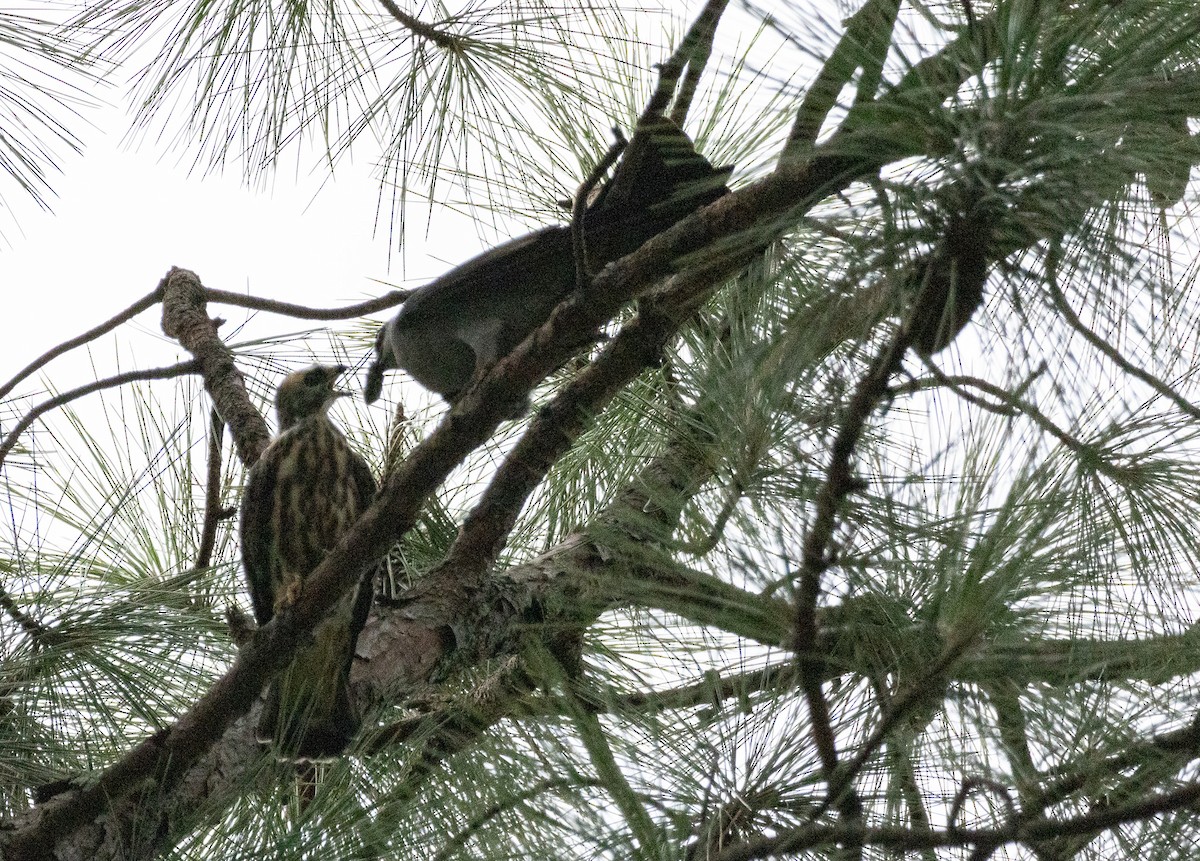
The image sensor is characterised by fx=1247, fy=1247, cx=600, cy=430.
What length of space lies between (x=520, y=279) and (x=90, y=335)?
1199 millimetres

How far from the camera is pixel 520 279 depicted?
117 inches

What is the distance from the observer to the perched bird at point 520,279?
7.39ft

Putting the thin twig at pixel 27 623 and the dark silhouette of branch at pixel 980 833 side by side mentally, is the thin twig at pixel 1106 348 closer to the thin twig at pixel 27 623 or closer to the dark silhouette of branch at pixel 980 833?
the dark silhouette of branch at pixel 980 833

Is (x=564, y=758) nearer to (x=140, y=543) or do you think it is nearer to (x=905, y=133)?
(x=905, y=133)

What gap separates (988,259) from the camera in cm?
136

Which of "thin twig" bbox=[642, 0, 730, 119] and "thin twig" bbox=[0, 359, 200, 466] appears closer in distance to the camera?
"thin twig" bbox=[642, 0, 730, 119]

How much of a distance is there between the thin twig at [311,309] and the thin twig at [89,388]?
22 centimetres


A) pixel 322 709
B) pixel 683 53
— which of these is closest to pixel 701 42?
pixel 683 53

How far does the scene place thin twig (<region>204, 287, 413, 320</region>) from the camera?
3.38 m

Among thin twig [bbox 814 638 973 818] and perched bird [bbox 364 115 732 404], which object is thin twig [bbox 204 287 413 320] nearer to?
perched bird [bbox 364 115 732 404]

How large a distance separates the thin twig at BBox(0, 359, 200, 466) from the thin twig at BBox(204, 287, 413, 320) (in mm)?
224

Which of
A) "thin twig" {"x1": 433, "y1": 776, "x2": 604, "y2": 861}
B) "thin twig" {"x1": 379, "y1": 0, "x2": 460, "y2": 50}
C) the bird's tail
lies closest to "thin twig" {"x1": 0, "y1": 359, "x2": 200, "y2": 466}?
the bird's tail

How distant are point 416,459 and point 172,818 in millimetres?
784

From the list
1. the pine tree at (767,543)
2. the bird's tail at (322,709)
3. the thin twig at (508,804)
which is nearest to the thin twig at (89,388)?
the pine tree at (767,543)
